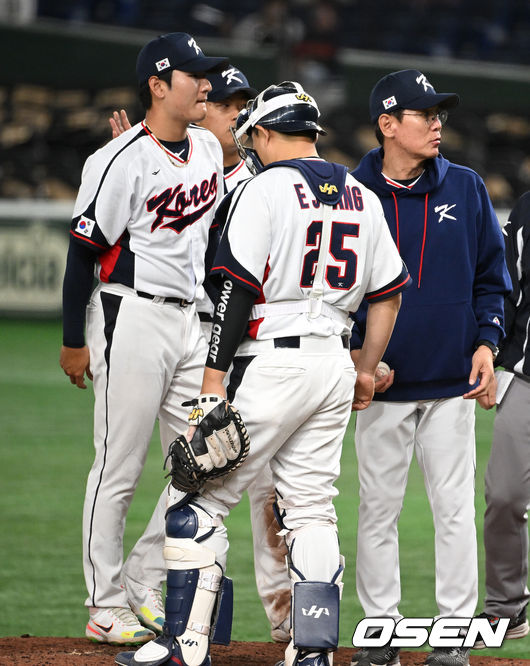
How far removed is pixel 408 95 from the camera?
13.5 feet

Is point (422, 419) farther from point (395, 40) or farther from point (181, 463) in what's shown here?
point (395, 40)

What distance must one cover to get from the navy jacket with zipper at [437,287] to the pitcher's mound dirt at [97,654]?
103 centimetres

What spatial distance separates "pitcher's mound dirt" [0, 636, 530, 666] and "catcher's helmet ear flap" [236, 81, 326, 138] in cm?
196

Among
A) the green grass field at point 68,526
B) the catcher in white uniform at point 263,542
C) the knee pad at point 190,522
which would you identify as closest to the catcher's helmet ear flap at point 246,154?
the catcher in white uniform at point 263,542

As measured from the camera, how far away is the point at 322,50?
20.3 m

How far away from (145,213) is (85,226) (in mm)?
238

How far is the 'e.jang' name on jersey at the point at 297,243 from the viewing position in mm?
3479

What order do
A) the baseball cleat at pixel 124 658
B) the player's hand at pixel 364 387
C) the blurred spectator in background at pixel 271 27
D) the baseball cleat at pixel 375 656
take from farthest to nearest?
the blurred spectator in background at pixel 271 27 → the baseball cleat at pixel 375 656 → the player's hand at pixel 364 387 → the baseball cleat at pixel 124 658

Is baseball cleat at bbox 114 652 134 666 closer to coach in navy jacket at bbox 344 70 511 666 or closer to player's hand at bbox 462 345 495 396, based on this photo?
coach in navy jacket at bbox 344 70 511 666

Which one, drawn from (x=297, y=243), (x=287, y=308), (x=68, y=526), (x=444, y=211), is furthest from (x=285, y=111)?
(x=68, y=526)

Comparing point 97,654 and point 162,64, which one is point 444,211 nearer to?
point 162,64

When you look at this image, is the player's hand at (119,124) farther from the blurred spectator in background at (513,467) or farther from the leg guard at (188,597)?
the leg guard at (188,597)

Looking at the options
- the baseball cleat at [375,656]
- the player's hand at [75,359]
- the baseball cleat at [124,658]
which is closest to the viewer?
the baseball cleat at [124,658]

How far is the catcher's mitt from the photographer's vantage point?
339 cm
